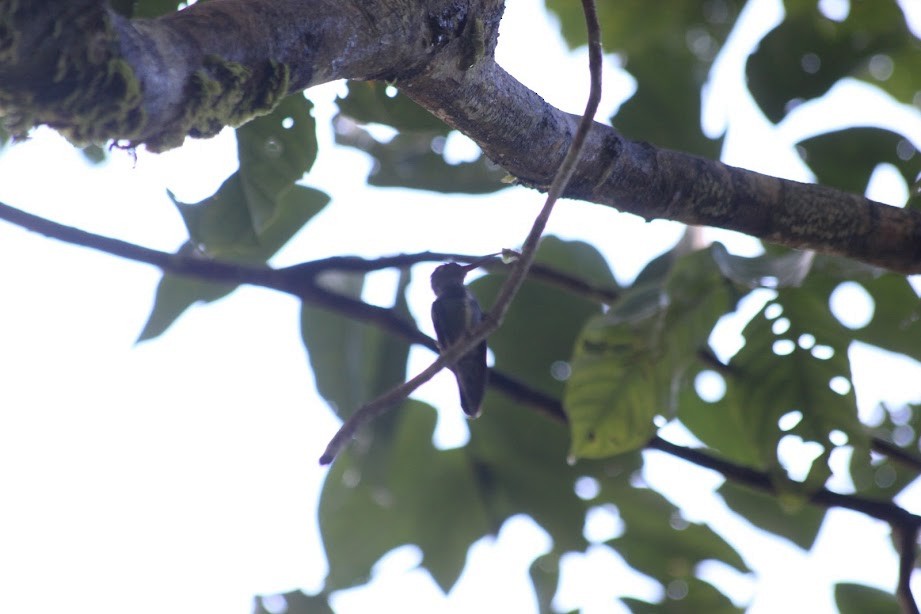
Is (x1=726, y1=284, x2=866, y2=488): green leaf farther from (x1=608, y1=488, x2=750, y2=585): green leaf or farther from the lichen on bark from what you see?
the lichen on bark

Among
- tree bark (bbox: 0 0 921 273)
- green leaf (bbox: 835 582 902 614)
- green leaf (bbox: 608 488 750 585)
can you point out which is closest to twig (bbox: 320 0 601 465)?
tree bark (bbox: 0 0 921 273)

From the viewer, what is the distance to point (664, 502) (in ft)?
10.4

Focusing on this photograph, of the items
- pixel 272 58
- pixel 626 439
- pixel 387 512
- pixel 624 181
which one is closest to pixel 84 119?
pixel 272 58

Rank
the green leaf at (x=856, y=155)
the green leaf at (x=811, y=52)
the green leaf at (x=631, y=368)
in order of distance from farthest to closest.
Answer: the green leaf at (x=811, y=52)
the green leaf at (x=856, y=155)
the green leaf at (x=631, y=368)

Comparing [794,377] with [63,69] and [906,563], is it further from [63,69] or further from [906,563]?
[63,69]

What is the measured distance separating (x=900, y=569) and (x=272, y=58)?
198 cm

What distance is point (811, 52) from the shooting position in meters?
2.69

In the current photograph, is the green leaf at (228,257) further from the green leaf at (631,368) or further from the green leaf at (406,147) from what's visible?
the green leaf at (631,368)

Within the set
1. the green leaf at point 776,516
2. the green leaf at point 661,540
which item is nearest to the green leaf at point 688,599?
the green leaf at point 661,540

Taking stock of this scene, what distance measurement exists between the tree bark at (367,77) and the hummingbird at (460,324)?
1.79ft

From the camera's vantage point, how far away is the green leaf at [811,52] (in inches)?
105

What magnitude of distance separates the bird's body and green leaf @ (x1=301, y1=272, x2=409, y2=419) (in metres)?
0.54

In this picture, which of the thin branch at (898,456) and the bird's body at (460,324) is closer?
the bird's body at (460,324)

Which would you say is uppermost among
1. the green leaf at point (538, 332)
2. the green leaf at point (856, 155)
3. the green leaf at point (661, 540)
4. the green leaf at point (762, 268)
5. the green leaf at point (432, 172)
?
the green leaf at point (432, 172)
